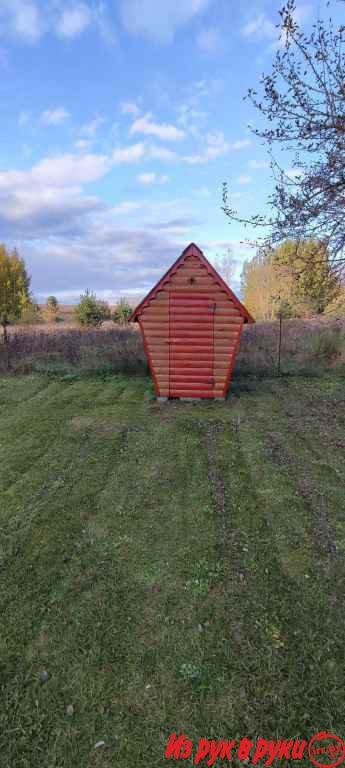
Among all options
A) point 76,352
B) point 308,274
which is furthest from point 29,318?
point 308,274

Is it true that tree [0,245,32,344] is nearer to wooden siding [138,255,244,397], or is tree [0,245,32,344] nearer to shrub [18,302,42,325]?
Answer: shrub [18,302,42,325]

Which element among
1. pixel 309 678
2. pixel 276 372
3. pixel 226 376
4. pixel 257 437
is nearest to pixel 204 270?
pixel 226 376

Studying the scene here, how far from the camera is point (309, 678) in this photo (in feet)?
7.48

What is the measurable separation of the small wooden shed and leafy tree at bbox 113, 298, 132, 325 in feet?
39.9

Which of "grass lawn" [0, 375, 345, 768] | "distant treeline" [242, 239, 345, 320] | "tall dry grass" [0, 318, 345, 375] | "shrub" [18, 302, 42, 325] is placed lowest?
"grass lawn" [0, 375, 345, 768]

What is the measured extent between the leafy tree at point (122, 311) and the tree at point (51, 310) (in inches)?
395

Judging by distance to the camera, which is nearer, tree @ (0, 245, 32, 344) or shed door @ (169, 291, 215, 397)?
shed door @ (169, 291, 215, 397)

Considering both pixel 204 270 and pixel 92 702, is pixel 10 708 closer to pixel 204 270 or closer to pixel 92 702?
pixel 92 702

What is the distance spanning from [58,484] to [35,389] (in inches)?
221

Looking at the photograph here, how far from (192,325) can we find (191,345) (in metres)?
0.42

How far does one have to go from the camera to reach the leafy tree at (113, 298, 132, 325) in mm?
20062

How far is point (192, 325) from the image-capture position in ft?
25.4

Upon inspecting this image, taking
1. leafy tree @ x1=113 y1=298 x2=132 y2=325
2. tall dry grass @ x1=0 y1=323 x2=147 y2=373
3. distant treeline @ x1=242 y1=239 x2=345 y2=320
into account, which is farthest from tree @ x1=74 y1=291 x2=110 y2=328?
distant treeline @ x1=242 y1=239 x2=345 y2=320

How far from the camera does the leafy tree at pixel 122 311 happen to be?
65.8 ft
